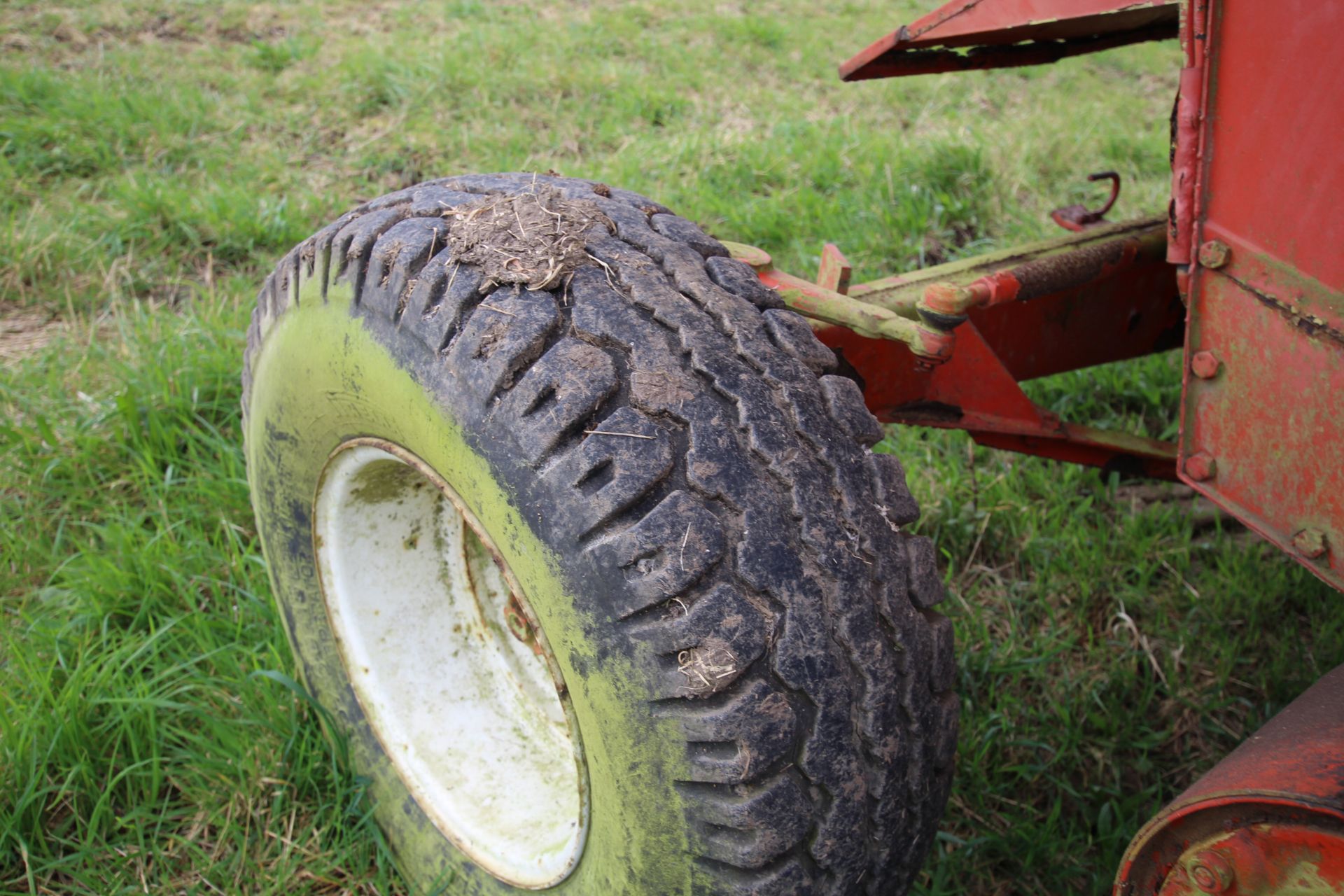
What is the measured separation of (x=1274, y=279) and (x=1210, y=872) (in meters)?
0.65

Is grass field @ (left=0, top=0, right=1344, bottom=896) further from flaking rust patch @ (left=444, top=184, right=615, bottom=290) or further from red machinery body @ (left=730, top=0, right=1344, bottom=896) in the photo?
flaking rust patch @ (left=444, top=184, right=615, bottom=290)

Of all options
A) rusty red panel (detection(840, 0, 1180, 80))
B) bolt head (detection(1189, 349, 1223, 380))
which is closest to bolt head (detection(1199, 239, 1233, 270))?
bolt head (detection(1189, 349, 1223, 380))

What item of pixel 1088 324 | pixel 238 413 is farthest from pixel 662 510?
pixel 238 413

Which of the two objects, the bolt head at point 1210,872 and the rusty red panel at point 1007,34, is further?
the rusty red panel at point 1007,34

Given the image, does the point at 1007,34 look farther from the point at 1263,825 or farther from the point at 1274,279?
the point at 1263,825

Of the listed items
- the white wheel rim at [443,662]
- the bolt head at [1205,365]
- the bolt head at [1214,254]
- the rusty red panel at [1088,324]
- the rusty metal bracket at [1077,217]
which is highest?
the bolt head at [1214,254]

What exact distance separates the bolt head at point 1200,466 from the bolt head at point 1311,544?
137mm

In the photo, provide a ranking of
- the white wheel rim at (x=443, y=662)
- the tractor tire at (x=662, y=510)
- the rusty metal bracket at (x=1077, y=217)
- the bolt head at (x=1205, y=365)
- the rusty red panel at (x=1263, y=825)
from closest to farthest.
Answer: the rusty red panel at (x=1263, y=825)
the tractor tire at (x=662, y=510)
the bolt head at (x=1205, y=365)
the white wheel rim at (x=443, y=662)
the rusty metal bracket at (x=1077, y=217)

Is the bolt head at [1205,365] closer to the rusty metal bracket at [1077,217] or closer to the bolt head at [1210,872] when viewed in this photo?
the bolt head at [1210,872]

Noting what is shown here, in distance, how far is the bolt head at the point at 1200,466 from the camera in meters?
1.29

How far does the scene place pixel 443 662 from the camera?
1874 millimetres

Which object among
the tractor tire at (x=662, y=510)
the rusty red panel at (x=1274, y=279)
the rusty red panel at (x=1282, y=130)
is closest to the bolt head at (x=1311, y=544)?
the rusty red panel at (x=1274, y=279)

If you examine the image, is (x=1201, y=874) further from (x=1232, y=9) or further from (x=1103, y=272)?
(x=1103, y=272)

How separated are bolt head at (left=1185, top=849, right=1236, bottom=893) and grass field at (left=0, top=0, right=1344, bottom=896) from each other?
0.73 metres
